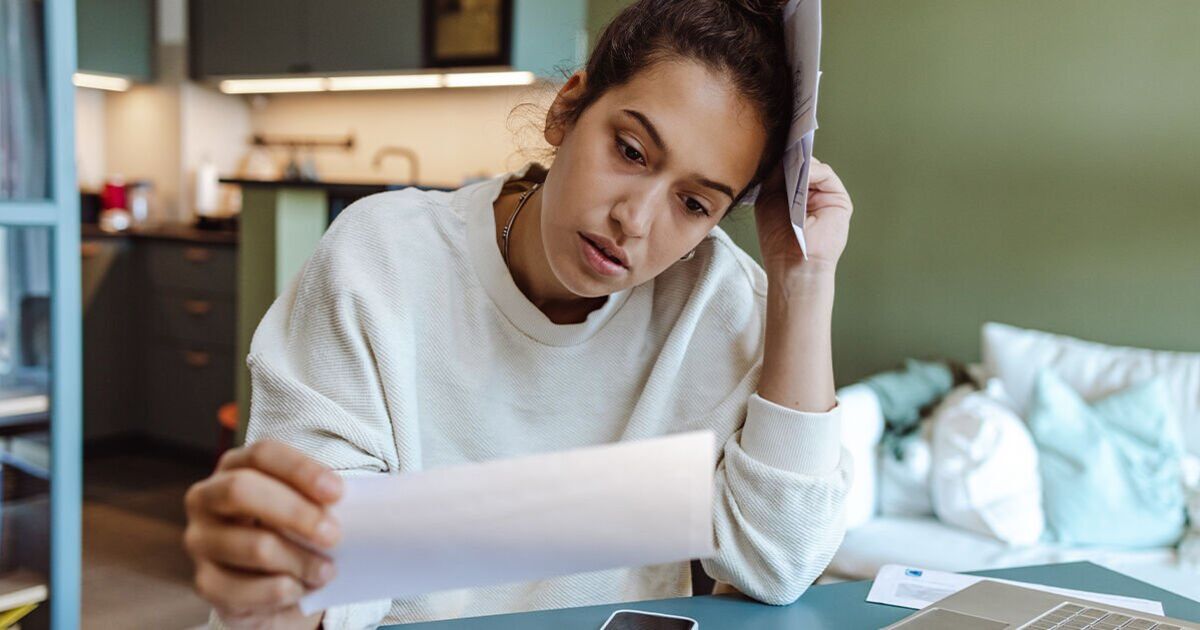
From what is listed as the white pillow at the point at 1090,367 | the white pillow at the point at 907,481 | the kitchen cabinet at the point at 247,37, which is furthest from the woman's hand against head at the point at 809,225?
the kitchen cabinet at the point at 247,37

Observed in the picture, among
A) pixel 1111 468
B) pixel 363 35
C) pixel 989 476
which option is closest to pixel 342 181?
pixel 363 35

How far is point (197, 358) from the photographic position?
4.26m

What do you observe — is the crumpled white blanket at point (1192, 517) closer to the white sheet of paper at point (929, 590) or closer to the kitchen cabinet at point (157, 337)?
the white sheet of paper at point (929, 590)

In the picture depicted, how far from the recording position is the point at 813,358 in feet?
3.14

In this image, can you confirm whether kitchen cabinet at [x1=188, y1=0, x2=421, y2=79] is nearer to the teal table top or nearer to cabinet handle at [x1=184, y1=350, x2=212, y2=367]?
cabinet handle at [x1=184, y1=350, x2=212, y2=367]

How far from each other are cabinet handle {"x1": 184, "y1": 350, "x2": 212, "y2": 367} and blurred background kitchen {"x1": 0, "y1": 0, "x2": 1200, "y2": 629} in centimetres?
1

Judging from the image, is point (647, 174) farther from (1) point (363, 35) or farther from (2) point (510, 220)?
(1) point (363, 35)

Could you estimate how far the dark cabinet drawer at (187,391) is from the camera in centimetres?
419

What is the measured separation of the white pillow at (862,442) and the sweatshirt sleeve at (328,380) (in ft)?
5.19

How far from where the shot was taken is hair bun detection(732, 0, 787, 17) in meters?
Answer: 0.96

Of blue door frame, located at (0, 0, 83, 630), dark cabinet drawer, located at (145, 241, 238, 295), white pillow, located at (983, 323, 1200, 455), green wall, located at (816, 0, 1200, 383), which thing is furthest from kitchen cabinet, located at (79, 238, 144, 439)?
white pillow, located at (983, 323, 1200, 455)

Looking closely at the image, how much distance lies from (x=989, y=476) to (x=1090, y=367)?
53 centimetres

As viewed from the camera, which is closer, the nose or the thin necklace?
the nose

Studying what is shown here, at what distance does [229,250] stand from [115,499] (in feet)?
3.41
